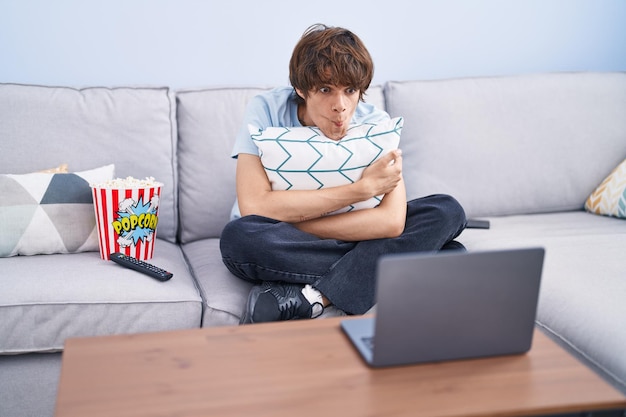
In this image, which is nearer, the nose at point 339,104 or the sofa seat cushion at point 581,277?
the sofa seat cushion at point 581,277

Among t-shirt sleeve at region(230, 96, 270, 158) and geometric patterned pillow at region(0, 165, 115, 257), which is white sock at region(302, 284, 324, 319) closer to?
t-shirt sleeve at region(230, 96, 270, 158)

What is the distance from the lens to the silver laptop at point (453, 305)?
0.99 metres

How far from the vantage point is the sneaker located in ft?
5.07

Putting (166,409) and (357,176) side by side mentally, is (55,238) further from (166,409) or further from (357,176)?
(166,409)

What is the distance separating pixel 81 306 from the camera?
61.5 inches

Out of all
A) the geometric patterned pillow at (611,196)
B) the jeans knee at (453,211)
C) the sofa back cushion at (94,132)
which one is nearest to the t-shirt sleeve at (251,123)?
the sofa back cushion at (94,132)

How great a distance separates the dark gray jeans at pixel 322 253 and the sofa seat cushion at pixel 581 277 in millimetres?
280

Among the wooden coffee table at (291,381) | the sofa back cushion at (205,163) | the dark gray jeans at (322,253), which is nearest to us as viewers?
the wooden coffee table at (291,381)

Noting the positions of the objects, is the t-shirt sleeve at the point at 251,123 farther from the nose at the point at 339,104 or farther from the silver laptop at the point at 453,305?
the silver laptop at the point at 453,305

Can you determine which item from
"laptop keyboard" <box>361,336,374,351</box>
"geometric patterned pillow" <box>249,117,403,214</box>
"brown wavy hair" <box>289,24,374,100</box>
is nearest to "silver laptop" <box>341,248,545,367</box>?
"laptop keyboard" <box>361,336,374,351</box>

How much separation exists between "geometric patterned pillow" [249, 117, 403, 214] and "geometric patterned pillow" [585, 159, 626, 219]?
3.03 feet

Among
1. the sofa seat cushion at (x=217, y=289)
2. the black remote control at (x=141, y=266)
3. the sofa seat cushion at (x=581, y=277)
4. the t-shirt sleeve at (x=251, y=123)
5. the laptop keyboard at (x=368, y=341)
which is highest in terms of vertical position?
the t-shirt sleeve at (x=251, y=123)

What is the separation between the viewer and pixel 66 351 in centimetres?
107

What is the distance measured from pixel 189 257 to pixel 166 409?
3.66 feet
